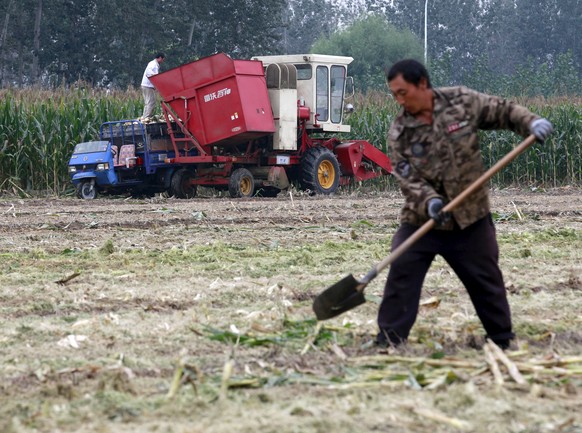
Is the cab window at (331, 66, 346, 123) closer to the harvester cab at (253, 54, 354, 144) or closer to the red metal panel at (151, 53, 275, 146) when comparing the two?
the harvester cab at (253, 54, 354, 144)

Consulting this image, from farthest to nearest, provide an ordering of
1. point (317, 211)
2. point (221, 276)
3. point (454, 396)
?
point (317, 211) < point (221, 276) < point (454, 396)

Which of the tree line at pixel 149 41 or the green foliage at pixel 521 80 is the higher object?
the tree line at pixel 149 41

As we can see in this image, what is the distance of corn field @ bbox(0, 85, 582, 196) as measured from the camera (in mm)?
21359

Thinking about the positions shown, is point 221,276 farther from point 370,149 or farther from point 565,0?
point 565,0

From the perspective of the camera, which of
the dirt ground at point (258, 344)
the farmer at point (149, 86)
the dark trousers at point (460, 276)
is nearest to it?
the dirt ground at point (258, 344)

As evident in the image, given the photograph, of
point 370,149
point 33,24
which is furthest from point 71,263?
point 33,24

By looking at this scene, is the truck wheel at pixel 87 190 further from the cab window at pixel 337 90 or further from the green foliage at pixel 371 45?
the green foliage at pixel 371 45

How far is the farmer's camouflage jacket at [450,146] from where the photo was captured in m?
5.88

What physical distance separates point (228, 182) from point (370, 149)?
11.4 feet

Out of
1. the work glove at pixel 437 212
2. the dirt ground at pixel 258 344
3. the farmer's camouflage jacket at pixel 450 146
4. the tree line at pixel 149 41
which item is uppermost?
the tree line at pixel 149 41

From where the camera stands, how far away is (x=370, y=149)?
22.2 meters

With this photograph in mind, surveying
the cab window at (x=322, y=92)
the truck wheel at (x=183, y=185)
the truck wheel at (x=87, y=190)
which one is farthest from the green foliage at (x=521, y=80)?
the truck wheel at (x=87, y=190)

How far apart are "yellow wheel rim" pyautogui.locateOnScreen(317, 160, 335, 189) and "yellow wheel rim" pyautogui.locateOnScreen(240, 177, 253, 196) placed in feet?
4.73

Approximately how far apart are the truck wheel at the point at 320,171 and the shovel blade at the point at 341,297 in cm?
1453
